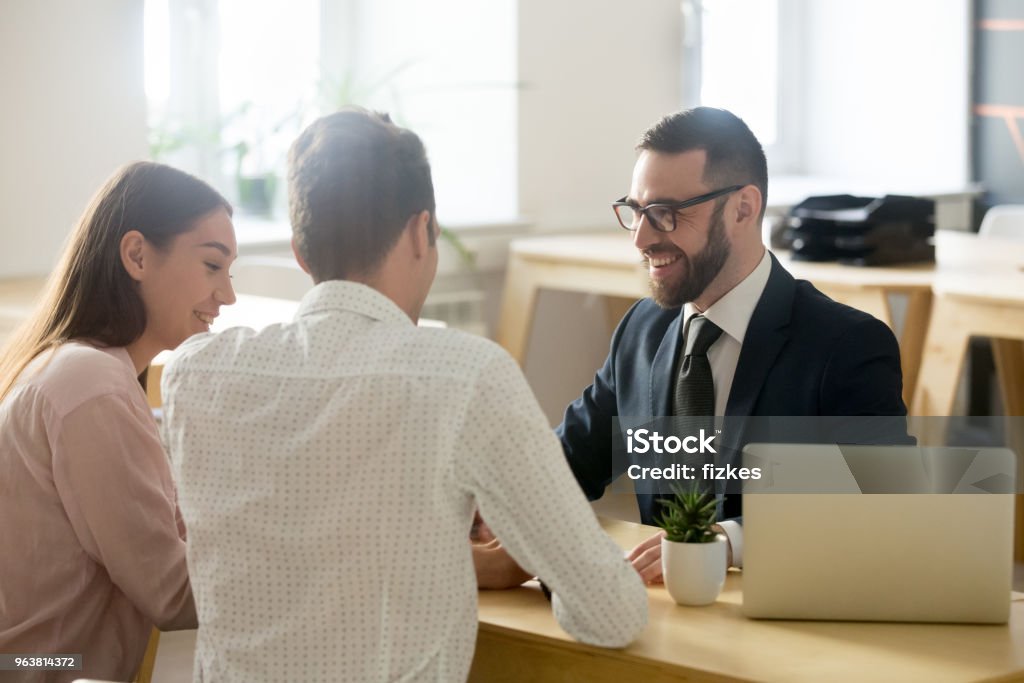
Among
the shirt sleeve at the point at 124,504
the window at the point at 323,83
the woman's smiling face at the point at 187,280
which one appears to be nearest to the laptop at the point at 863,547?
the shirt sleeve at the point at 124,504

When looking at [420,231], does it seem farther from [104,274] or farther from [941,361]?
[941,361]

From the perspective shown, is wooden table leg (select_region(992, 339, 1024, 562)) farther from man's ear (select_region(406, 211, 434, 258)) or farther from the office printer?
man's ear (select_region(406, 211, 434, 258))

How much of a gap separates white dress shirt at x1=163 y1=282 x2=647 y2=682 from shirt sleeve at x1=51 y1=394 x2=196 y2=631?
29 centimetres

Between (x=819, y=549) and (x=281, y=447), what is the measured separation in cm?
61

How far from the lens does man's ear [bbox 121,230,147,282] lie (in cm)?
183

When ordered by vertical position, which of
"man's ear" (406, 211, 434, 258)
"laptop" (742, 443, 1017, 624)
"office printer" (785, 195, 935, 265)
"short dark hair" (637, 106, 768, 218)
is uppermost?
"short dark hair" (637, 106, 768, 218)

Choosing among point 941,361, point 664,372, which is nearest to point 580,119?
point 941,361

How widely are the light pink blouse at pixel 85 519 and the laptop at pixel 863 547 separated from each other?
A: 2.31 ft

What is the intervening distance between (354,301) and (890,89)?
15.9 feet

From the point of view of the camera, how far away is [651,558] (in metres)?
1.68

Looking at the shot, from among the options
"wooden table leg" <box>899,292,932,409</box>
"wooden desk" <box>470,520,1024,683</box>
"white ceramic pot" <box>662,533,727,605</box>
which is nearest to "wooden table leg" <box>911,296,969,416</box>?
"wooden table leg" <box>899,292,932,409</box>

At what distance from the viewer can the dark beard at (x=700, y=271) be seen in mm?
2148

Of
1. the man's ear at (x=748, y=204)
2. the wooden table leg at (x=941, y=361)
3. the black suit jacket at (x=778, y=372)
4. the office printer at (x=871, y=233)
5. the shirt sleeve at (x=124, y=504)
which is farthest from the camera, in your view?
the office printer at (x=871, y=233)

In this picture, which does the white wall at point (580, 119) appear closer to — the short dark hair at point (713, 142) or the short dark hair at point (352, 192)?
the short dark hair at point (713, 142)
